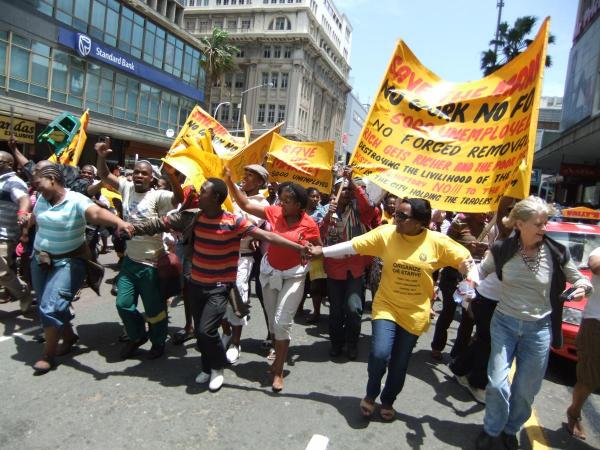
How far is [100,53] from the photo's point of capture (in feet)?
86.0

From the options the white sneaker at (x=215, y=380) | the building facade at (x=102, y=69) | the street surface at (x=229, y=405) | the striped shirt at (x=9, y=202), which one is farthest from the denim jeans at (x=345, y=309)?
the building facade at (x=102, y=69)

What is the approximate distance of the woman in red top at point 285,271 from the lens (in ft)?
13.6

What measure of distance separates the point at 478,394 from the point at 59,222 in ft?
13.1

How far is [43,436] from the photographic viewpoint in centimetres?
308

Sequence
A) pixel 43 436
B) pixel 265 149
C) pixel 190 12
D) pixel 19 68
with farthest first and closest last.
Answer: pixel 190 12, pixel 19 68, pixel 265 149, pixel 43 436

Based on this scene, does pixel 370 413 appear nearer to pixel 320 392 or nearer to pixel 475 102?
pixel 320 392

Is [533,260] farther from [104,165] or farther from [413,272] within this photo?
[104,165]

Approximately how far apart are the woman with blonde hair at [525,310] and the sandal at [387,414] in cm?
65

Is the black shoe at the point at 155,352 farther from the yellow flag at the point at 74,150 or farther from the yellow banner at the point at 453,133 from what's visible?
the yellow flag at the point at 74,150

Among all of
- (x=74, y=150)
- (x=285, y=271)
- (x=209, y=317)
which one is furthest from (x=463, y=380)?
(x=74, y=150)

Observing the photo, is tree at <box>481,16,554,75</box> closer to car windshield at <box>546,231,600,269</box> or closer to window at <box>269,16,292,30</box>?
car windshield at <box>546,231,600,269</box>

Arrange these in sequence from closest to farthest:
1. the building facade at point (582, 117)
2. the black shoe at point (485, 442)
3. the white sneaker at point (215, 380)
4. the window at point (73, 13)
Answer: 1. the black shoe at point (485, 442)
2. the white sneaker at point (215, 380)
3. the building facade at point (582, 117)
4. the window at point (73, 13)

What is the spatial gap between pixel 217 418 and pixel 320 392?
39.1 inches

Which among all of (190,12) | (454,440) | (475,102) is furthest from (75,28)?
(190,12)
